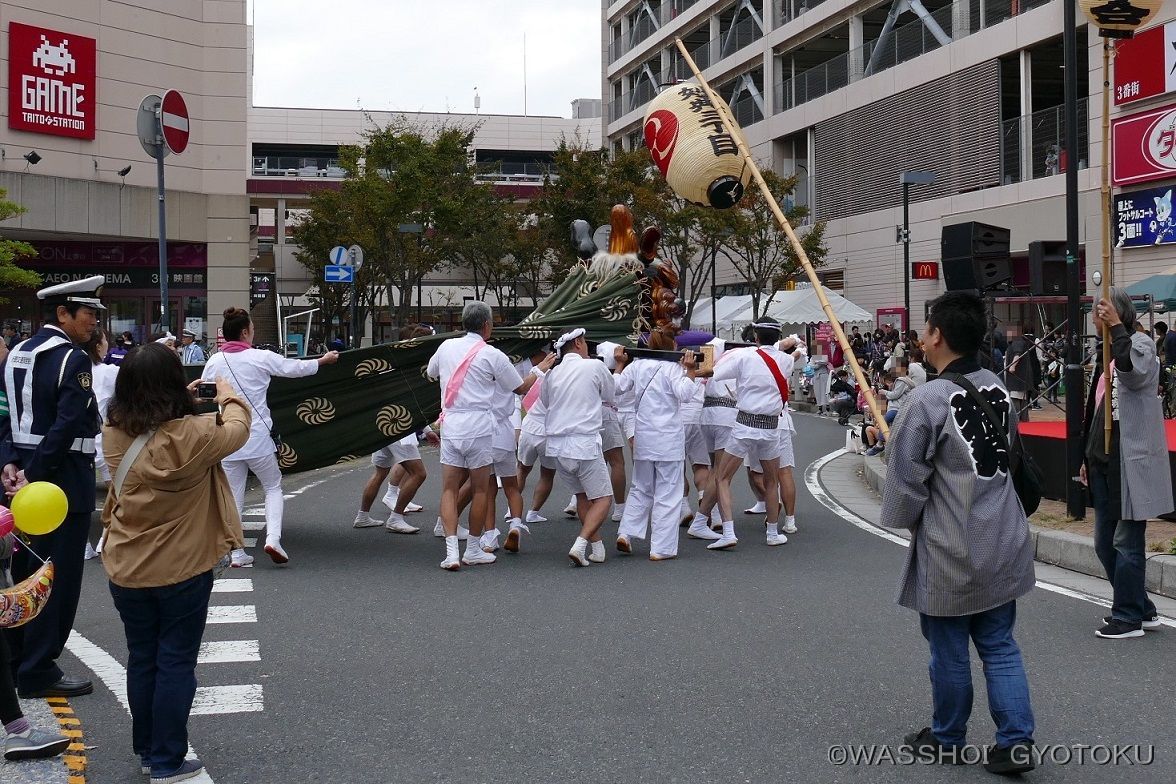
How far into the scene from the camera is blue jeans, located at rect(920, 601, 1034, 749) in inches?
176

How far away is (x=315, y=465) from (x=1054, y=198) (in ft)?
74.4

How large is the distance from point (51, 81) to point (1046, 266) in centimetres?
2386

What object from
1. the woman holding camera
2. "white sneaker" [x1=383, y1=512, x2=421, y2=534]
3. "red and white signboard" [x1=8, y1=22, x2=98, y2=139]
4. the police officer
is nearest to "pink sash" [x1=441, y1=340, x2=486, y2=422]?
"white sneaker" [x1=383, y1=512, x2=421, y2=534]

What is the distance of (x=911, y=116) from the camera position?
3381cm

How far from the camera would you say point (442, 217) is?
116 feet

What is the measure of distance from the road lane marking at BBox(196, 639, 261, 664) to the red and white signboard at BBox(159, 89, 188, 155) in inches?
388

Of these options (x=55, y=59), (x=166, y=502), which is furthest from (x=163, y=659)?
(x=55, y=59)

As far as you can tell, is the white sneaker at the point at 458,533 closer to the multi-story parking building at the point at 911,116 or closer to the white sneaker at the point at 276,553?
the white sneaker at the point at 276,553

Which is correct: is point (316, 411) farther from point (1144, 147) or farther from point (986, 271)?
point (1144, 147)

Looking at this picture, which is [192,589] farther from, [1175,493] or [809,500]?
[809,500]

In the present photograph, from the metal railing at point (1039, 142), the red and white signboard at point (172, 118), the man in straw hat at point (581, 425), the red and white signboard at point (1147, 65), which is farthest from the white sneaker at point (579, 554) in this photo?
the metal railing at point (1039, 142)

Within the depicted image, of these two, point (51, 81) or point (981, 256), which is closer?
point (981, 256)

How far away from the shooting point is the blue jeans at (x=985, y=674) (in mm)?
4480

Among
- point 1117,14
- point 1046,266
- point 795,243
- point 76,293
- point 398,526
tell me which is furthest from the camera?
point 1046,266
